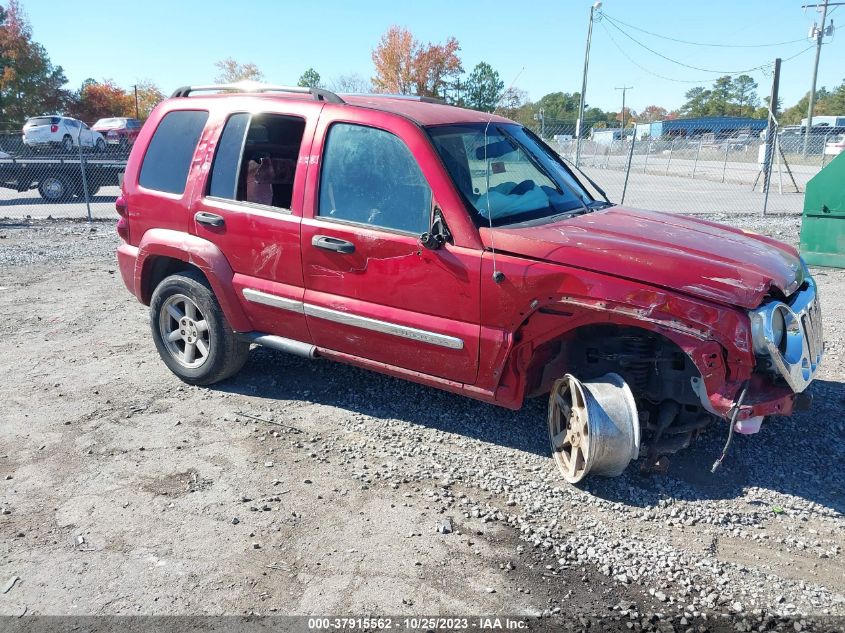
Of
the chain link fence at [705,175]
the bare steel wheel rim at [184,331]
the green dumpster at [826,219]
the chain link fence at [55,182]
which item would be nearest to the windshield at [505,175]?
the bare steel wheel rim at [184,331]

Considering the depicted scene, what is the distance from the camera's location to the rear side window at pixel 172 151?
16.4 feet

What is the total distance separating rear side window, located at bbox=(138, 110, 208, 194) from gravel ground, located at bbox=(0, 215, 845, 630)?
4.95 feet

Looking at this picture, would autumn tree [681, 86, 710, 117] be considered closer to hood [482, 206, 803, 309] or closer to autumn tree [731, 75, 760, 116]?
autumn tree [731, 75, 760, 116]

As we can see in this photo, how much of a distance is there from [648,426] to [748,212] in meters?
13.8

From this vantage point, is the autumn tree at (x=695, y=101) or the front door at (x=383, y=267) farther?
the autumn tree at (x=695, y=101)

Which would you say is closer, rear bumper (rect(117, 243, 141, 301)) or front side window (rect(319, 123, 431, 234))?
front side window (rect(319, 123, 431, 234))

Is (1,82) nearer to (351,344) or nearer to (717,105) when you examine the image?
(351,344)

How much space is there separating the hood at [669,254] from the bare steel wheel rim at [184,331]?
2423 mm

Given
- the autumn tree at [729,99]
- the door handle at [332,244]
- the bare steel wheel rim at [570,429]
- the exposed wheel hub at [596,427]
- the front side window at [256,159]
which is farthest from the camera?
the autumn tree at [729,99]

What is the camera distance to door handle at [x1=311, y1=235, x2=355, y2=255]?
165 inches

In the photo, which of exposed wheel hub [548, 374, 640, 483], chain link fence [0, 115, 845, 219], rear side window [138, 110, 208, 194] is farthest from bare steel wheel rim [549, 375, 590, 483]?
chain link fence [0, 115, 845, 219]

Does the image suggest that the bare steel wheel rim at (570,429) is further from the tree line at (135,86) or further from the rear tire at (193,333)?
the tree line at (135,86)

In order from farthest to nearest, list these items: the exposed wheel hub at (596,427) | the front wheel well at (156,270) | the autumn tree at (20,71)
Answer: the autumn tree at (20,71) < the front wheel well at (156,270) < the exposed wheel hub at (596,427)

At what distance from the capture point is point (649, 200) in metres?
18.5
